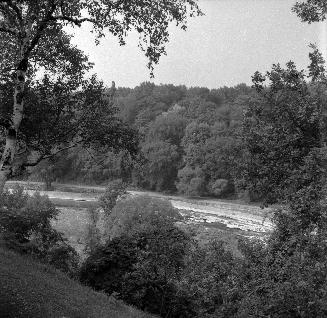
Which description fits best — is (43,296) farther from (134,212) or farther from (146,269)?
(134,212)

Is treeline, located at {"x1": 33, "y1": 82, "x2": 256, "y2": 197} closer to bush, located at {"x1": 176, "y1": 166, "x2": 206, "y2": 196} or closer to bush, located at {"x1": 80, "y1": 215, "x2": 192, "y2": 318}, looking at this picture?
bush, located at {"x1": 176, "y1": 166, "x2": 206, "y2": 196}

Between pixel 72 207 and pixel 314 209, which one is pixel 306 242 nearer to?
pixel 314 209

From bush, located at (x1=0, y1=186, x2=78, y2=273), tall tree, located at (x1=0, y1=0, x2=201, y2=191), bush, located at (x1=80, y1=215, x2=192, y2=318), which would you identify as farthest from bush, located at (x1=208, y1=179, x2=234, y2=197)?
tall tree, located at (x1=0, y1=0, x2=201, y2=191)

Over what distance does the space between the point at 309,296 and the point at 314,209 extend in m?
3.18

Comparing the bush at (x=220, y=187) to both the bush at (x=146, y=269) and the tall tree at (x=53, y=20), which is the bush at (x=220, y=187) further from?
the tall tree at (x=53, y=20)

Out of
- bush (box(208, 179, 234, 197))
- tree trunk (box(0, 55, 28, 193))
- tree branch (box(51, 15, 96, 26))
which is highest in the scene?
tree branch (box(51, 15, 96, 26))

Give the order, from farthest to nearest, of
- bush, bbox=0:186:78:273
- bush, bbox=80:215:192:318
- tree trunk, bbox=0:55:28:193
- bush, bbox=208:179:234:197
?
bush, bbox=208:179:234:197 → bush, bbox=0:186:78:273 → bush, bbox=80:215:192:318 → tree trunk, bbox=0:55:28:193

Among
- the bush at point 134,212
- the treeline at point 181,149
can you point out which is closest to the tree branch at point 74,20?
the bush at point 134,212

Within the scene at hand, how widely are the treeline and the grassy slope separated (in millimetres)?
63316

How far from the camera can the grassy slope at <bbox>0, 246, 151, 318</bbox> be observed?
10516 millimetres

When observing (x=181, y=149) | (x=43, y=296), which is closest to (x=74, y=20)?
(x=43, y=296)

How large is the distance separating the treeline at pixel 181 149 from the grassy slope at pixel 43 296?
6332 centimetres

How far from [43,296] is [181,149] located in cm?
9392

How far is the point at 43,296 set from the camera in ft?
40.3
